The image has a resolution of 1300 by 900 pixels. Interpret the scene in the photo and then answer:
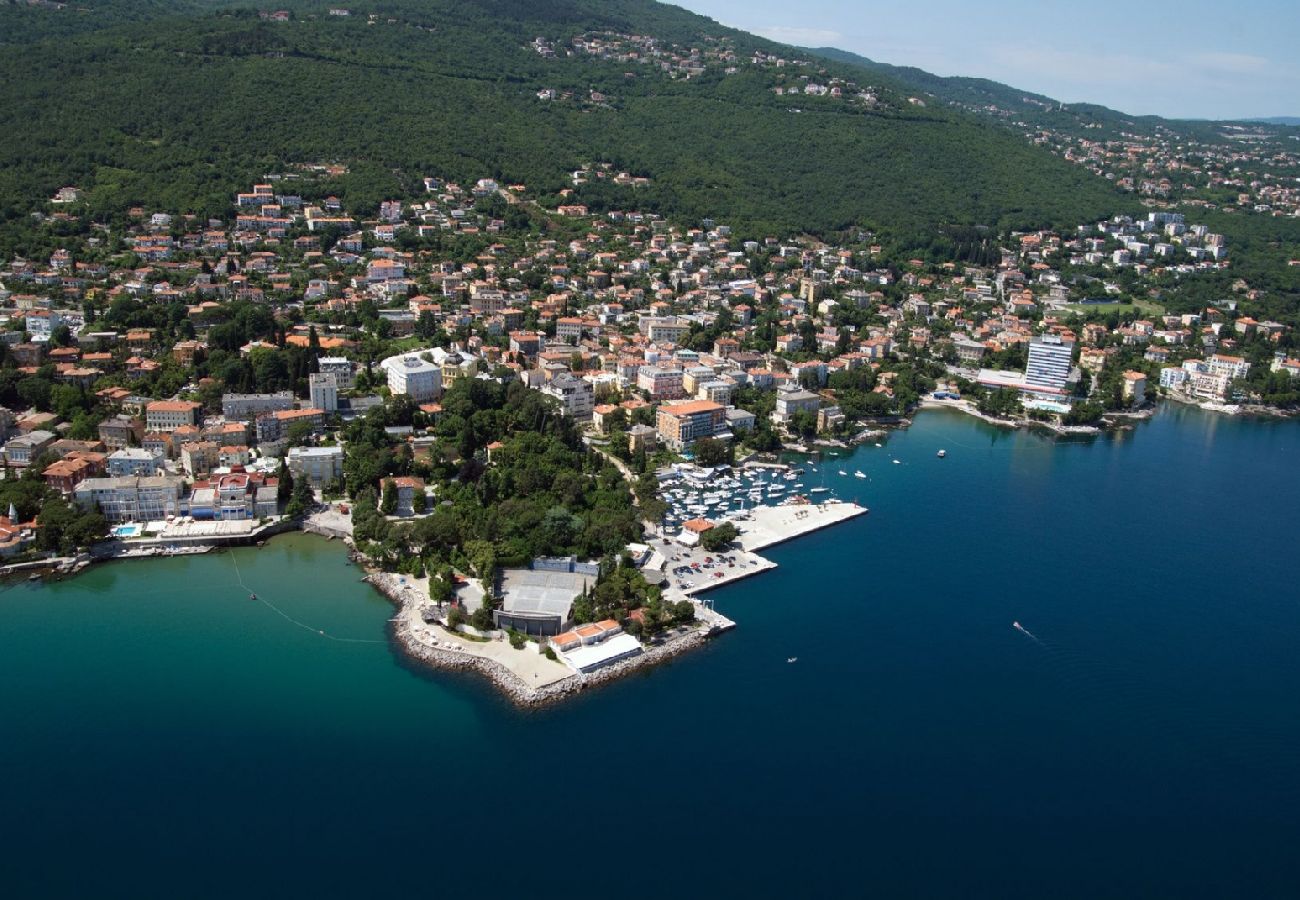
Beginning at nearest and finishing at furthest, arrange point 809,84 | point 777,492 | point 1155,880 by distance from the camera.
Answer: point 1155,880, point 777,492, point 809,84

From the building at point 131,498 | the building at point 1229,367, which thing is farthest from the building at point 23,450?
the building at point 1229,367

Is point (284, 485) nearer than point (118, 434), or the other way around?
point (284, 485)

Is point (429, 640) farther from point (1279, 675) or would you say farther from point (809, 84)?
point (809, 84)

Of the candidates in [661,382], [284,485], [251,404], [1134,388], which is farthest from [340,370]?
[1134,388]

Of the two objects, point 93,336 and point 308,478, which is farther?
point 93,336

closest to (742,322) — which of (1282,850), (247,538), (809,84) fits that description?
(247,538)

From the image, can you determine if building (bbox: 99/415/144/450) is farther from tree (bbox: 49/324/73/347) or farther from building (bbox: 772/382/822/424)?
building (bbox: 772/382/822/424)

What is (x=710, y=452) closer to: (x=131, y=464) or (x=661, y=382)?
(x=661, y=382)
